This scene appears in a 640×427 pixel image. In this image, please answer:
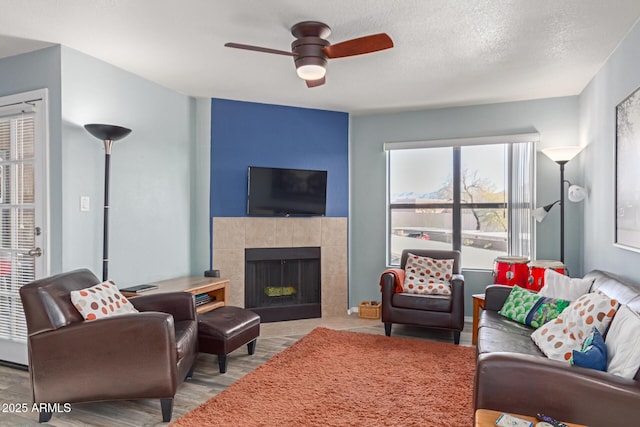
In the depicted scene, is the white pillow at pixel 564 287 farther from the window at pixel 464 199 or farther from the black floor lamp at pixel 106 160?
the black floor lamp at pixel 106 160

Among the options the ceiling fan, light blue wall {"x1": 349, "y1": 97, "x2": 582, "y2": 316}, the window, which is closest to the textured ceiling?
the ceiling fan

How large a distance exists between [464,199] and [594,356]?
123 inches

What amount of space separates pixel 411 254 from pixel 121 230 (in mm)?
3001

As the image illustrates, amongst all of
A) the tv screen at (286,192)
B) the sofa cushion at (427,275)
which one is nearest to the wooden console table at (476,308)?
the sofa cushion at (427,275)

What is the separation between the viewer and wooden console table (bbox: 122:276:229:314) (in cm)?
376

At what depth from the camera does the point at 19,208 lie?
332 cm

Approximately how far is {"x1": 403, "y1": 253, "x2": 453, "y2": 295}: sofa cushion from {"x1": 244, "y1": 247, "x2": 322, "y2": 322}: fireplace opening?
119 cm

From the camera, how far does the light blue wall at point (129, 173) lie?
327 cm

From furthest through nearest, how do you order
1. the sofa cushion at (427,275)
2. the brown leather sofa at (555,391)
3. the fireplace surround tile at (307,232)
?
the fireplace surround tile at (307,232), the sofa cushion at (427,275), the brown leather sofa at (555,391)

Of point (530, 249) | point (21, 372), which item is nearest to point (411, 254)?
point (530, 249)

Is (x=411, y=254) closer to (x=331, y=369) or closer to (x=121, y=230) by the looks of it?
(x=331, y=369)

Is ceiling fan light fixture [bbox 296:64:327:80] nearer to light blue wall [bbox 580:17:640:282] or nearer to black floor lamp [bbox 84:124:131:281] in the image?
black floor lamp [bbox 84:124:131:281]

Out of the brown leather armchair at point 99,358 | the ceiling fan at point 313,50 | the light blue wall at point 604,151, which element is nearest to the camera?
the brown leather armchair at point 99,358

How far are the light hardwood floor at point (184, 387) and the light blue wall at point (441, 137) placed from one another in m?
0.94
